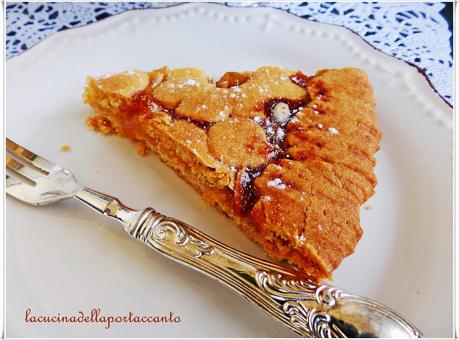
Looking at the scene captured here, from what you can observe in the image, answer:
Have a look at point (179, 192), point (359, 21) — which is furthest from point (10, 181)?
point (359, 21)

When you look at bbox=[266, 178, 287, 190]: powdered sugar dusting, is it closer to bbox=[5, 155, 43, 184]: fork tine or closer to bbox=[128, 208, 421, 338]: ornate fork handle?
bbox=[128, 208, 421, 338]: ornate fork handle

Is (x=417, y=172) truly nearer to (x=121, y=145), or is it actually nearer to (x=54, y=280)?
(x=121, y=145)

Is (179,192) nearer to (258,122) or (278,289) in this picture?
(258,122)

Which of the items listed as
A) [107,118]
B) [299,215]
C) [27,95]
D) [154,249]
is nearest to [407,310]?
[299,215]

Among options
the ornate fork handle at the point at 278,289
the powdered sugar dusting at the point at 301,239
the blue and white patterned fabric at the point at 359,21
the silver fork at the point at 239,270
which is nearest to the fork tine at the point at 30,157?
the silver fork at the point at 239,270

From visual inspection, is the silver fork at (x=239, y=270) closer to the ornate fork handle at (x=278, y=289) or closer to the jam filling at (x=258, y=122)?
the ornate fork handle at (x=278, y=289)
